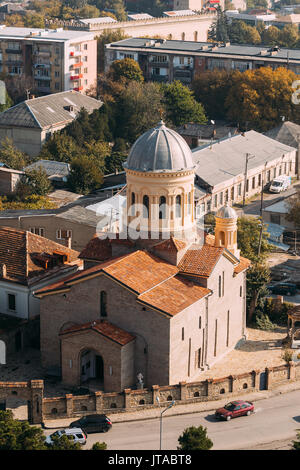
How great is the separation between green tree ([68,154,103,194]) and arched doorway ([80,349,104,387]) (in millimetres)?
40108

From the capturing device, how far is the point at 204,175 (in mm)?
94625

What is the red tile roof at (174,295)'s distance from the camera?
54.3 metres

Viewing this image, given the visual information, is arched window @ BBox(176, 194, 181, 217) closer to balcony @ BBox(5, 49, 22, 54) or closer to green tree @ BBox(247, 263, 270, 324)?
green tree @ BBox(247, 263, 270, 324)

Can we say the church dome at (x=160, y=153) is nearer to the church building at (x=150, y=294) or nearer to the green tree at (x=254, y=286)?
the church building at (x=150, y=294)

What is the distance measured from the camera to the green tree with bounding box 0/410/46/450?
45344 mm

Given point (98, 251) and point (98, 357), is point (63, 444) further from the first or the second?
point (98, 251)

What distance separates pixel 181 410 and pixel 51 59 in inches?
3567

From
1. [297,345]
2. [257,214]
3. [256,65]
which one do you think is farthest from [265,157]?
[297,345]

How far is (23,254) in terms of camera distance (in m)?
63.9

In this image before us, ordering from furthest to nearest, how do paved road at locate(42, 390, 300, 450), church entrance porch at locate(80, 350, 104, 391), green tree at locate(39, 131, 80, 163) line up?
green tree at locate(39, 131, 80, 163)
church entrance porch at locate(80, 350, 104, 391)
paved road at locate(42, 390, 300, 450)

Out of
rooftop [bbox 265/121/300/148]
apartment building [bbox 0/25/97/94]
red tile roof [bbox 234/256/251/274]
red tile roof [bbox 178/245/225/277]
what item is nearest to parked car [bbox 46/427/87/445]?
red tile roof [bbox 178/245/225/277]

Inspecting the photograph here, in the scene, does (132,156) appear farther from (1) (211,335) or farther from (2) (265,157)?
(2) (265,157)

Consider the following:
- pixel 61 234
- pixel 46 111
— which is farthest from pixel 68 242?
pixel 46 111

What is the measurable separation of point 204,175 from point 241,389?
41.3 meters
